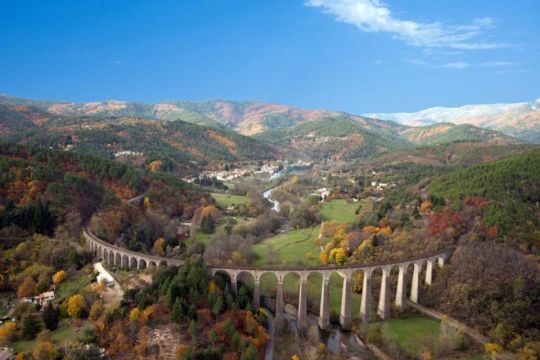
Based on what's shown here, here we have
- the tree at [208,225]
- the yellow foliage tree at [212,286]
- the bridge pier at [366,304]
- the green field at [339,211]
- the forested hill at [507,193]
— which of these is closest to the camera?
the yellow foliage tree at [212,286]

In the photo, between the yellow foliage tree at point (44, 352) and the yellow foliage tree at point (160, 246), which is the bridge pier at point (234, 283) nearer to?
the yellow foliage tree at point (160, 246)

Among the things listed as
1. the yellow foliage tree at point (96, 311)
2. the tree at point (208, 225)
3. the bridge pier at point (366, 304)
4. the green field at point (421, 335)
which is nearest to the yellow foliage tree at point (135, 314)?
the yellow foliage tree at point (96, 311)

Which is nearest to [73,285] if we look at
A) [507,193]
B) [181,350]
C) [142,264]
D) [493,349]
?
[142,264]

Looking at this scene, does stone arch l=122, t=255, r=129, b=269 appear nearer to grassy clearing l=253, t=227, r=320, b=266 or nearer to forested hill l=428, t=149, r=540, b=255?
grassy clearing l=253, t=227, r=320, b=266

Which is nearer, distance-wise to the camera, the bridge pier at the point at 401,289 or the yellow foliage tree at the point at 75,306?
the yellow foliage tree at the point at 75,306

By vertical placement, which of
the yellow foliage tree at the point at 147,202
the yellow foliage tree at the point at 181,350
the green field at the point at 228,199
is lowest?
the yellow foliage tree at the point at 181,350

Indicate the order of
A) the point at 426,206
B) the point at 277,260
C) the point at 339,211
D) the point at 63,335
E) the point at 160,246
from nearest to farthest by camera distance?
the point at 63,335 < the point at 160,246 < the point at 277,260 < the point at 426,206 < the point at 339,211

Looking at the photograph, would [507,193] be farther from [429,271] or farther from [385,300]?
[385,300]
